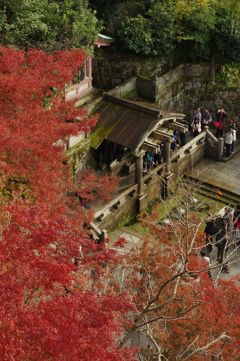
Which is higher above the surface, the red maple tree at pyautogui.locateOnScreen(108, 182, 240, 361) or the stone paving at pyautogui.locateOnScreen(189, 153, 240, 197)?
the red maple tree at pyautogui.locateOnScreen(108, 182, 240, 361)

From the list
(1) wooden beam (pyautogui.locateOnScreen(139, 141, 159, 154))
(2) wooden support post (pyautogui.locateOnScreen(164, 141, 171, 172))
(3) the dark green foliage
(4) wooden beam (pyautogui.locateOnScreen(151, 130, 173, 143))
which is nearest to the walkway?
(2) wooden support post (pyautogui.locateOnScreen(164, 141, 171, 172))

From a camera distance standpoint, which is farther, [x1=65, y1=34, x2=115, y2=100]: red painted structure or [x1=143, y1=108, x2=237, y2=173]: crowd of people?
[x1=143, y1=108, x2=237, y2=173]: crowd of people

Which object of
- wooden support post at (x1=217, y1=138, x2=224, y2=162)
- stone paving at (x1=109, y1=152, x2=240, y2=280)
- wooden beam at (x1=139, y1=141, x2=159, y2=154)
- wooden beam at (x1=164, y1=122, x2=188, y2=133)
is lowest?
stone paving at (x1=109, y1=152, x2=240, y2=280)

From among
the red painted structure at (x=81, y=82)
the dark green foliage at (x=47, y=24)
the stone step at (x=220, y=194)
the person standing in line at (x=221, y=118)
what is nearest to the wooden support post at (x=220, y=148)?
the person standing in line at (x=221, y=118)

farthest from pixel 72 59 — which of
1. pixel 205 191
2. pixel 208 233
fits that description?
pixel 205 191

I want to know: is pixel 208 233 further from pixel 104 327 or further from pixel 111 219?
pixel 104 327

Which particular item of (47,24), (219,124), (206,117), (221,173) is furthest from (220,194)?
(47,24)

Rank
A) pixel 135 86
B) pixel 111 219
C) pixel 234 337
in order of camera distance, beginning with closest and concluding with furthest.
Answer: pixel 234 337 < pixel 111 219 < pixel 135 86

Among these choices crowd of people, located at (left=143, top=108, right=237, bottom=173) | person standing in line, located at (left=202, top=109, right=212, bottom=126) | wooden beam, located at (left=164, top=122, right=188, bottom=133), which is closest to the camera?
wooden beam, located at (left=164, top=122, right=188, bottom=133)

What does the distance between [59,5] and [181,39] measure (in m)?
9.99

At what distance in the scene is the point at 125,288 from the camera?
19.6 meters

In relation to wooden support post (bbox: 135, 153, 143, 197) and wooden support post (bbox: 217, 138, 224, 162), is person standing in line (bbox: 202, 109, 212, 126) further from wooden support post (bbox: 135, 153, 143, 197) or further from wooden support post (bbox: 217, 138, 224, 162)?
wooden support post (bbox: 135, 153, 143, 197)

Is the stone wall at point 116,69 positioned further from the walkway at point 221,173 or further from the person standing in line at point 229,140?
the walkway at point 221,173

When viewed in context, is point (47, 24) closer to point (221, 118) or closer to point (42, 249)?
point (221, 118)
